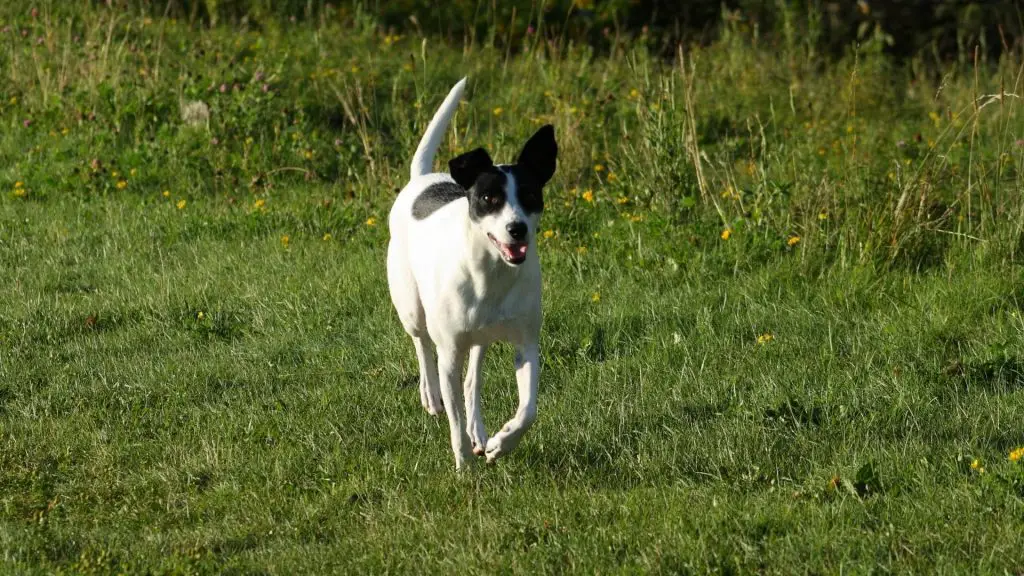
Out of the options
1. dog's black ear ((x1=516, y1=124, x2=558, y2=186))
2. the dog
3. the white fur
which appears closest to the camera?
the dog

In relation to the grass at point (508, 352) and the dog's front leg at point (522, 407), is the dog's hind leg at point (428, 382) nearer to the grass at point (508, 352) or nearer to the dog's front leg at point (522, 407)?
the grass at point (508, 352)

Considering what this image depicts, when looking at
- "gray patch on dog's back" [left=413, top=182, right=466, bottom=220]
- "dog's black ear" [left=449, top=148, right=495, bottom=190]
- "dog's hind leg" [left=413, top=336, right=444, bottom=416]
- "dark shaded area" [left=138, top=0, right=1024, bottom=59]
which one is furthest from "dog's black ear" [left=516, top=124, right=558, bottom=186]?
"dark shaded area" [left=138, top=0, right=1024, bottom=59]

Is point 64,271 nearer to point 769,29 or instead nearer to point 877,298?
point 877,298

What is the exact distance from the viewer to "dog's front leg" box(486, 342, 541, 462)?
→ 4.33 m

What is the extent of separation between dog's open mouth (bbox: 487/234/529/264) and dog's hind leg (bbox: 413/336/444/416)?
3.56ft

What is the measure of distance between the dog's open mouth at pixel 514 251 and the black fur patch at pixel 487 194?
0.12 metres

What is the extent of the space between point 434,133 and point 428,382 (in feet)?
3.48

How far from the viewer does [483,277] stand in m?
4.29

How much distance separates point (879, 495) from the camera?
4164 mm

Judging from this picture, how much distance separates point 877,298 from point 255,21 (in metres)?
8.82

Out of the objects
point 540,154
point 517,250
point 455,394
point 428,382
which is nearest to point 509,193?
point 517,250

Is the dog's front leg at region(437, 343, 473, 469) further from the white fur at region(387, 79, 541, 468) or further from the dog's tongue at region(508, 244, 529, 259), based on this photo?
the dog's tongue at region(508, 244, 529, 259)

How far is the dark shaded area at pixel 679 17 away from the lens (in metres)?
14.3

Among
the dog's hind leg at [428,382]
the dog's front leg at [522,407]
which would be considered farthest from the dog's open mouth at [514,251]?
the dog's hind leg at [428,382]
